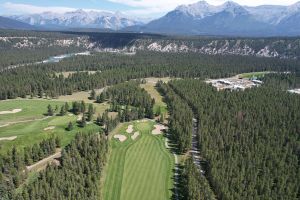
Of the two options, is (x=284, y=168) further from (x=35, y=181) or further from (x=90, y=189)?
(x=35, y=181)

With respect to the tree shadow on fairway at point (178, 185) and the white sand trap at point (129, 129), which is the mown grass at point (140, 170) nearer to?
the tree shadow on fairway at point (178, 185)

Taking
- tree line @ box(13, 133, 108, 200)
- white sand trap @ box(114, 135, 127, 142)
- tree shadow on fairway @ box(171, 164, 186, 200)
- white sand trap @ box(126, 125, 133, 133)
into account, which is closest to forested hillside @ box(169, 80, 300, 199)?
tree shadow on fairway @ box(171, 164, 186, 200)

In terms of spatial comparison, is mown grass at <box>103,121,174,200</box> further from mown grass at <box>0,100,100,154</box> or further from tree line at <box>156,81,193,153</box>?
mown grass at <box>0,100,100,154</box>

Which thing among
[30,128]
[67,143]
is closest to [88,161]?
[67,143]

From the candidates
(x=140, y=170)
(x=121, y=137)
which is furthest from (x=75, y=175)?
(x=121, y=137)

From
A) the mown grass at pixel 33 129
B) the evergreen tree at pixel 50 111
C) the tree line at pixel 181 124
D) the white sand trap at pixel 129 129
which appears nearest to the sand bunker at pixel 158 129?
the tree line at pixel 181 124

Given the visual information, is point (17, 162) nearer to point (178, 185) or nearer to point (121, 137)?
point (121, 137)

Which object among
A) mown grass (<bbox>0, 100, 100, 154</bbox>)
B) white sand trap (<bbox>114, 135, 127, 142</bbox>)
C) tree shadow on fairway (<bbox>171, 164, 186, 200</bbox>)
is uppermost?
mown grass (<bbox>0, 100, 100, 154</bbox>)
